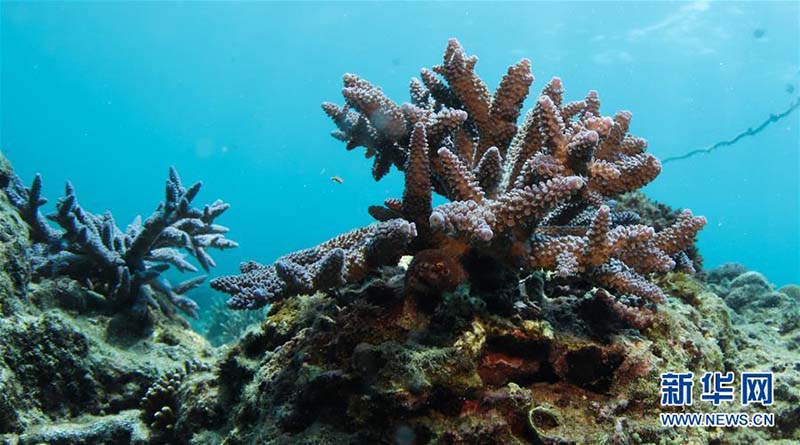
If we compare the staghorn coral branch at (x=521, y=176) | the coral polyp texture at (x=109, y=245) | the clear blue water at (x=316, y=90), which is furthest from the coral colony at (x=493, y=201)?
the clear blue water at (x=316, y=90)

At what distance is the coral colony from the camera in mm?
2340

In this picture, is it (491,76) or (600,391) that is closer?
(600,391)

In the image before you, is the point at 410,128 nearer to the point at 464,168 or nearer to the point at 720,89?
the point at 464,168

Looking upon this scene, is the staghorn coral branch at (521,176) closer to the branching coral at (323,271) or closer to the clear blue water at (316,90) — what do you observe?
the branching coral at (323,271)

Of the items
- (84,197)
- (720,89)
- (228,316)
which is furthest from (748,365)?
(84,197)

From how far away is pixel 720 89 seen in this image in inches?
2202

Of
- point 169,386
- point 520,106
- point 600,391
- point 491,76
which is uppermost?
point 491,76

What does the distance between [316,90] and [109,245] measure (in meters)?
97.6

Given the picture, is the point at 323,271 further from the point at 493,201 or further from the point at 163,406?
the point at 163,406

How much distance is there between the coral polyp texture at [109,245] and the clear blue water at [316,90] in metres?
43.2

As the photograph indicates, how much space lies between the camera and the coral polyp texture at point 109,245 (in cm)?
459

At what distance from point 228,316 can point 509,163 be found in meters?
11.6

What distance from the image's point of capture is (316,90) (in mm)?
97375

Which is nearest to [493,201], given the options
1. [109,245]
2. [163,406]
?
[163,406]
